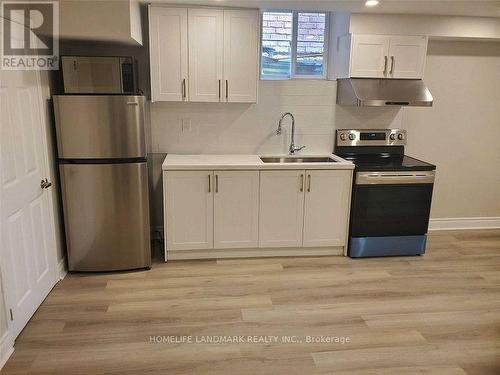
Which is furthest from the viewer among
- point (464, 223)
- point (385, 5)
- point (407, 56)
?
point (464, 223)

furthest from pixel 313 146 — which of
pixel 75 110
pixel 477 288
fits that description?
pixel 75 110

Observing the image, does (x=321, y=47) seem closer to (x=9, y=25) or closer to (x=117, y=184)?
(x=117, y=184)

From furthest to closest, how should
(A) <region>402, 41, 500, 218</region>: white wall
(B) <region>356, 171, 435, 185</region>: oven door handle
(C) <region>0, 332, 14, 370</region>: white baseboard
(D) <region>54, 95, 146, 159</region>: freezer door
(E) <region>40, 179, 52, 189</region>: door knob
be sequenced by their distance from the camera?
1. (A) <region>402, 41, 500, 218</region>: white wall
2. (B) <region>356, 171, 435, 185</region>: oven door handle
3. (D) <region>54, 95, 146, 159</region>: freezer door
4. (E) <region>40, 179, 52, 189</region>: door knob
5. (C) <region>0, 332, 14, 370</region>: white baseboard

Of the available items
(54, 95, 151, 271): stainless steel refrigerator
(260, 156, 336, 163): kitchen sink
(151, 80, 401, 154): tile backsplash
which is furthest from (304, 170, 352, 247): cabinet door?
(54, 95, 151, 271): stainless steel refrigerator

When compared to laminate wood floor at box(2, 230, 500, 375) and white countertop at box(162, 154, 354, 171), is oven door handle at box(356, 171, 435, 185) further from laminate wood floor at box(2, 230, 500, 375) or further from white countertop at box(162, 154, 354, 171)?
laminate wood floor at box(2, 230, 500, 375)

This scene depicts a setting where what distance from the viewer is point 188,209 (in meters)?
3.49

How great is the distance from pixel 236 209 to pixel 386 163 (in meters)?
1.49

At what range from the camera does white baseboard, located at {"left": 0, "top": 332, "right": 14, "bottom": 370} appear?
2.22 metres

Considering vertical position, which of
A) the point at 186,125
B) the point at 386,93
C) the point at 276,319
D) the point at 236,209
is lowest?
the point at 276,319

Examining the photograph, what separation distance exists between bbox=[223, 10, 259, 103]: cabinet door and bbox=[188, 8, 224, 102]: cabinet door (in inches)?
2.4

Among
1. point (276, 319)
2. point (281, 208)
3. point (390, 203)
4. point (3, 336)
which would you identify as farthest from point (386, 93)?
point (3, 336)

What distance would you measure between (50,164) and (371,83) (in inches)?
112

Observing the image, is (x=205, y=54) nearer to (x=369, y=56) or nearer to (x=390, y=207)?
(x=369, y=56)

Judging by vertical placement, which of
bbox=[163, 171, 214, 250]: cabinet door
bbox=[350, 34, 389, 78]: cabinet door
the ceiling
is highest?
the ceiling
